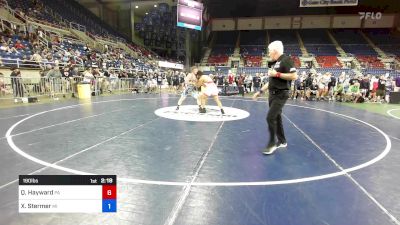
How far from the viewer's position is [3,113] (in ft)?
28.2

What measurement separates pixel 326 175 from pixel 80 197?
10.5 ft

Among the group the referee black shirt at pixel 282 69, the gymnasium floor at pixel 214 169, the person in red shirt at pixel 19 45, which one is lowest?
the gymnasium floor at pixel 214 169

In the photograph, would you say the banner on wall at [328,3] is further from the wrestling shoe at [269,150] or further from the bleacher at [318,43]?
the wrestling shoe at [269,150]

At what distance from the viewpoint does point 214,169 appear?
396cm

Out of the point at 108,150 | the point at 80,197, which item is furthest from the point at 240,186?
the point at 108,150

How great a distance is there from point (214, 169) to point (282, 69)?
6.68ft

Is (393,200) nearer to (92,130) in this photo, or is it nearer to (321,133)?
(321,133)

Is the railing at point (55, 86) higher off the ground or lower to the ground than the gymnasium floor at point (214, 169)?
higher

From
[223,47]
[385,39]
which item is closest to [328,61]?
[385,39]

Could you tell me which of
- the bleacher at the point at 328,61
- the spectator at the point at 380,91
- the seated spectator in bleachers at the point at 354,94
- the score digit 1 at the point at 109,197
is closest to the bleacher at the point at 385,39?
the bleacher at the point at 328,61
